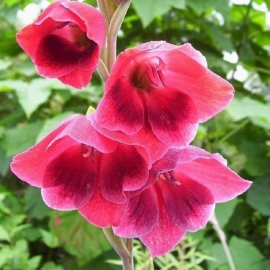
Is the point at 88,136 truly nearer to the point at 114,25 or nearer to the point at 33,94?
the point at 114,25

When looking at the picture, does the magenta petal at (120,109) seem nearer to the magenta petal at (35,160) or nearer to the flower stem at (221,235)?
the magenta petal at (35,160)

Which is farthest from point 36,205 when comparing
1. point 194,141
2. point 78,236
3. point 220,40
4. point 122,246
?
point 122,246

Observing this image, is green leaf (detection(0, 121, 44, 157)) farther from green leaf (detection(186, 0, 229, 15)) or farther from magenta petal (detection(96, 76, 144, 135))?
magenta petal (detection(96, 76, 144, 135))

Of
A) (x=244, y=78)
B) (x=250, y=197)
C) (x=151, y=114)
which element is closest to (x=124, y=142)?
(x=151, y=114)

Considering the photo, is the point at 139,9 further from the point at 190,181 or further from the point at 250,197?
the point at 190,181

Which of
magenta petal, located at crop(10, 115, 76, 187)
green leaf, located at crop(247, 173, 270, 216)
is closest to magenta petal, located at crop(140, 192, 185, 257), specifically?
magenta petal, located at crop(10, 115, 76, 187)

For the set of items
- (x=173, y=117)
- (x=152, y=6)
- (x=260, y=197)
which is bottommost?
(x=260, y=197)
